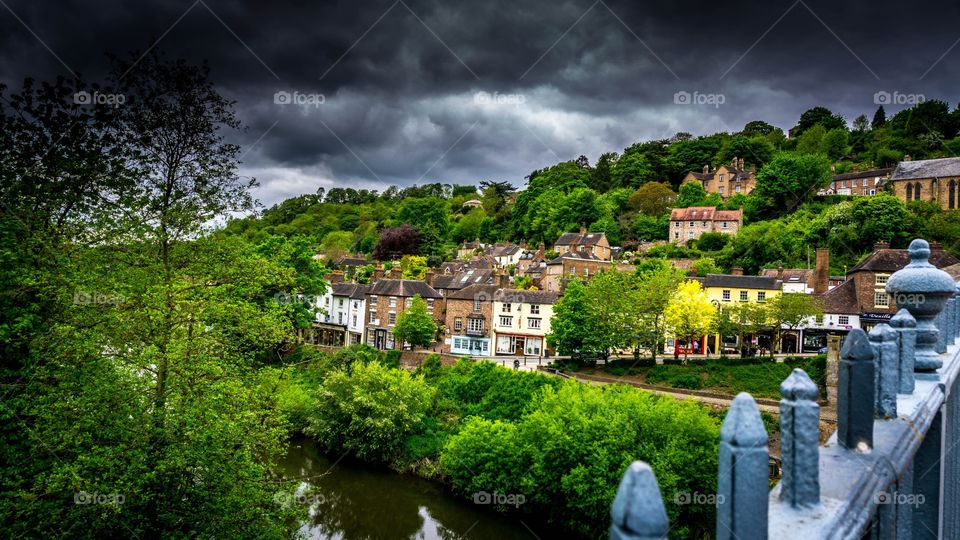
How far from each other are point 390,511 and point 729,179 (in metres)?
66.3

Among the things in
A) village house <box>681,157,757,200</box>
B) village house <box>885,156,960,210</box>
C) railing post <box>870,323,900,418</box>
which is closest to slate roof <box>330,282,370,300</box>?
railing post <box>870,323,900,418</box>

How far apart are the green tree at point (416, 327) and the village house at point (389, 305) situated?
2958 millimetres

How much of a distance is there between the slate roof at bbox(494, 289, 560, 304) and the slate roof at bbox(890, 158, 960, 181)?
126ft

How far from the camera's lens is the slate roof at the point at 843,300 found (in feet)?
118

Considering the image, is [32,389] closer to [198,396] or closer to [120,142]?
[198,396]

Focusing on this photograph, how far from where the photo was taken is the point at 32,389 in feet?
29.7

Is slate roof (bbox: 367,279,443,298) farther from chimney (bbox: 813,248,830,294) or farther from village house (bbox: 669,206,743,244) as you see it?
village house (bbox: 669,206,743,244)

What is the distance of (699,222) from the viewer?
6203 centimetres

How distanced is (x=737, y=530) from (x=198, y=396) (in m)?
10.5

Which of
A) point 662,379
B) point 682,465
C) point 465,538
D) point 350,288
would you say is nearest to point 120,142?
point 465,538

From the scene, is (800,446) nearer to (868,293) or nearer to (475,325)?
(868,293)

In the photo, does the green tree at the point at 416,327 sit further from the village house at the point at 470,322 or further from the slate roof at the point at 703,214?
the slate roof at the point at 703,214

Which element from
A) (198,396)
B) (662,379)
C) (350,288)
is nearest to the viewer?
(198,396)

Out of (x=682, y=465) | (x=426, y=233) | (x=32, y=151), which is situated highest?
(x=426, y=233)
